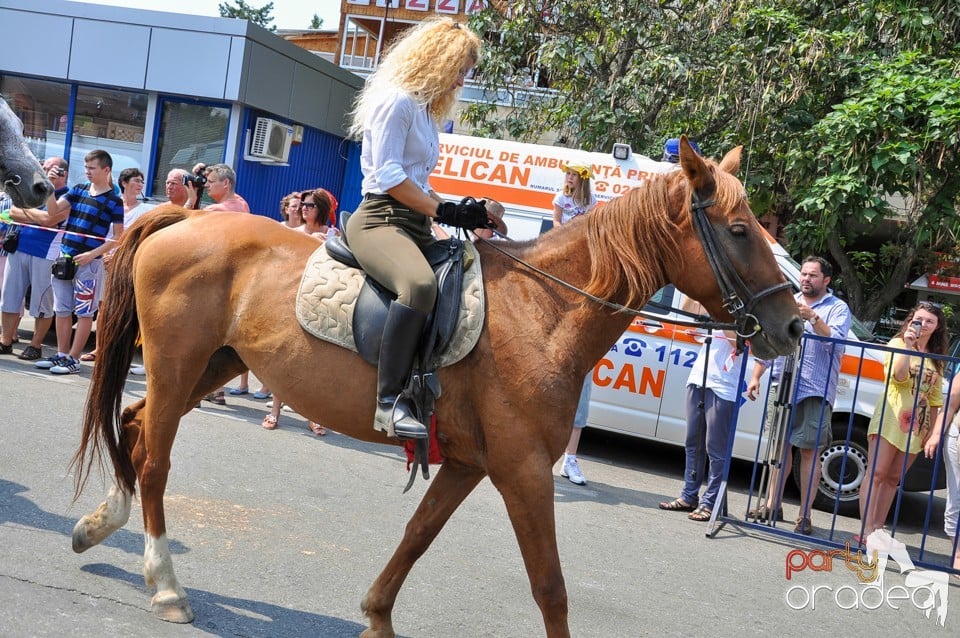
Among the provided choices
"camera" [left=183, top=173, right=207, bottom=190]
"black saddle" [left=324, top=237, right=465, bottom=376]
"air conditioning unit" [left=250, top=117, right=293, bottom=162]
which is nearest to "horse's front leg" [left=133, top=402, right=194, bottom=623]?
"black saddle" [left=324, top=237, right=465, bottom=376]

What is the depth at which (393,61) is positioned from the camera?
3.97 metres

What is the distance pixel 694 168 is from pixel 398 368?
1480 mm

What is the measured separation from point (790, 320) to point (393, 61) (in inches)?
79.8

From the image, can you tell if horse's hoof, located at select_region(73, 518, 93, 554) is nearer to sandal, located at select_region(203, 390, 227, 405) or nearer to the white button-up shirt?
the white button-up shirt

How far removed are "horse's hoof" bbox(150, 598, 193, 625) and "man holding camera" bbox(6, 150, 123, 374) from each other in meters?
6.09

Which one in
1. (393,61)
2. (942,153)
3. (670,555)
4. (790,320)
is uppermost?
(942,153)

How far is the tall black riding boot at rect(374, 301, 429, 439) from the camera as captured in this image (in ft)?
12.2

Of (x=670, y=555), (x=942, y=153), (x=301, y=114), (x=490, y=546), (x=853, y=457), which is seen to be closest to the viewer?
(x=490, y=546)

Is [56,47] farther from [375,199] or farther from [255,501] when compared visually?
[375,199]

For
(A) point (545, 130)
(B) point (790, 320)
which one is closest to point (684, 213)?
(B) point (790, 320)

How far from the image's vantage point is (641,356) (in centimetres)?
884

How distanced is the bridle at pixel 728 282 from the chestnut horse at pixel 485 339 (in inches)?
0.6

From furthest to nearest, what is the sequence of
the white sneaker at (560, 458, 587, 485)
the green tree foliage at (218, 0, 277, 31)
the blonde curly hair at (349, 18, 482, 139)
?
the green tree foliage at (218, 0, 277, 31) < the white sneaker at (560, 458, 587, 485) < the blonde curly hair at (349, 18, 482, 139)

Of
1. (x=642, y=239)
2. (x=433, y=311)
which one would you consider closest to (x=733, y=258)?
(x=642, y=239)
